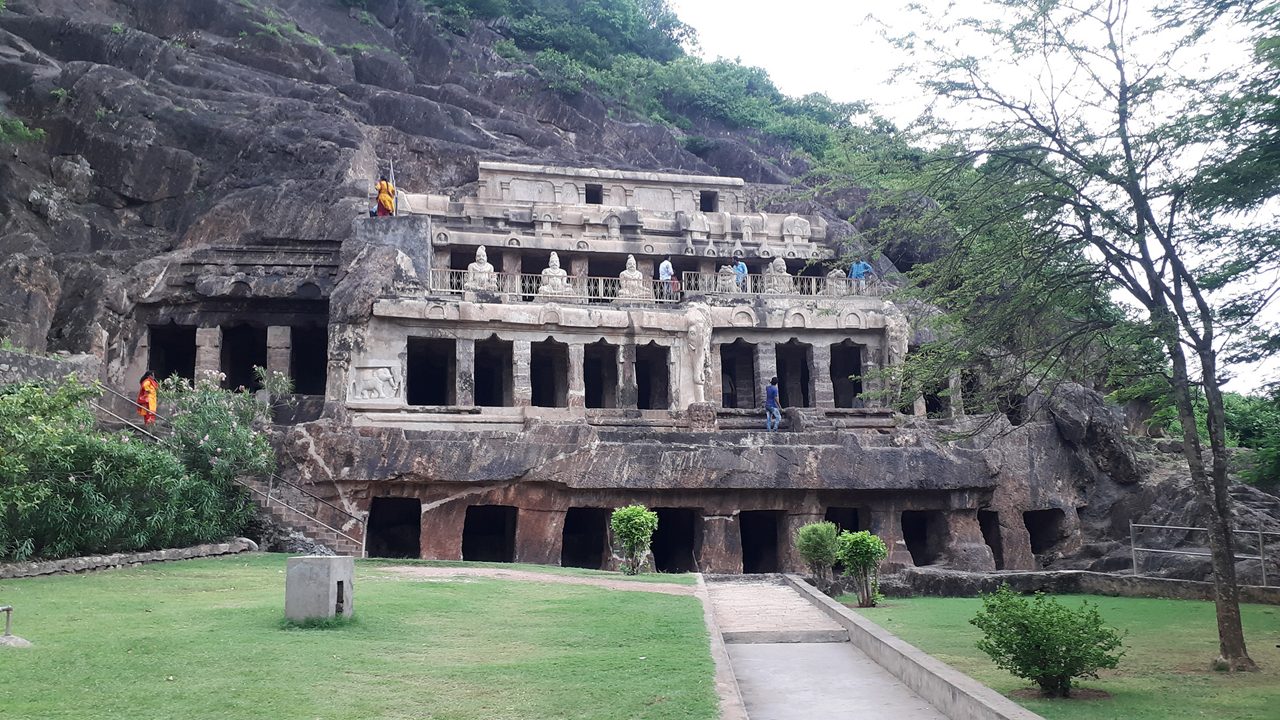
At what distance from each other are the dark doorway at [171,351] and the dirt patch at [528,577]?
15055 millimetres

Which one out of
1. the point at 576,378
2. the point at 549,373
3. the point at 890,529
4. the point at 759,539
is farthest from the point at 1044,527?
the point at 549,373

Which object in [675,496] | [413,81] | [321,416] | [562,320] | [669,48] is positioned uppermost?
[669,48]

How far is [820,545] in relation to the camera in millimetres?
18062

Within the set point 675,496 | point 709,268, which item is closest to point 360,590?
point 675,496

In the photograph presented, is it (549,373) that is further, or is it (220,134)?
(220,134)

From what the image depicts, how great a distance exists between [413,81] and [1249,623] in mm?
36508

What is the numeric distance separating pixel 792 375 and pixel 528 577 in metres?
16.0

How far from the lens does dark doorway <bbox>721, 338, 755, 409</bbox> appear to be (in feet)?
100

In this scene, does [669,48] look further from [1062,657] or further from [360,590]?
[1062,657]

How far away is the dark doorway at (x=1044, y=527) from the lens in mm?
25469

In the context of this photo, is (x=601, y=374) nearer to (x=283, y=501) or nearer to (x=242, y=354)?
(x=242, y=354)

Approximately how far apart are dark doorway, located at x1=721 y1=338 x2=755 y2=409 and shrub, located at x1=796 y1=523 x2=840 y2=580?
1189cm

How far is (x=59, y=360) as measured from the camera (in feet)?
73.5

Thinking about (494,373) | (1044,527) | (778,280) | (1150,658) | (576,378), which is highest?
(778,280)
